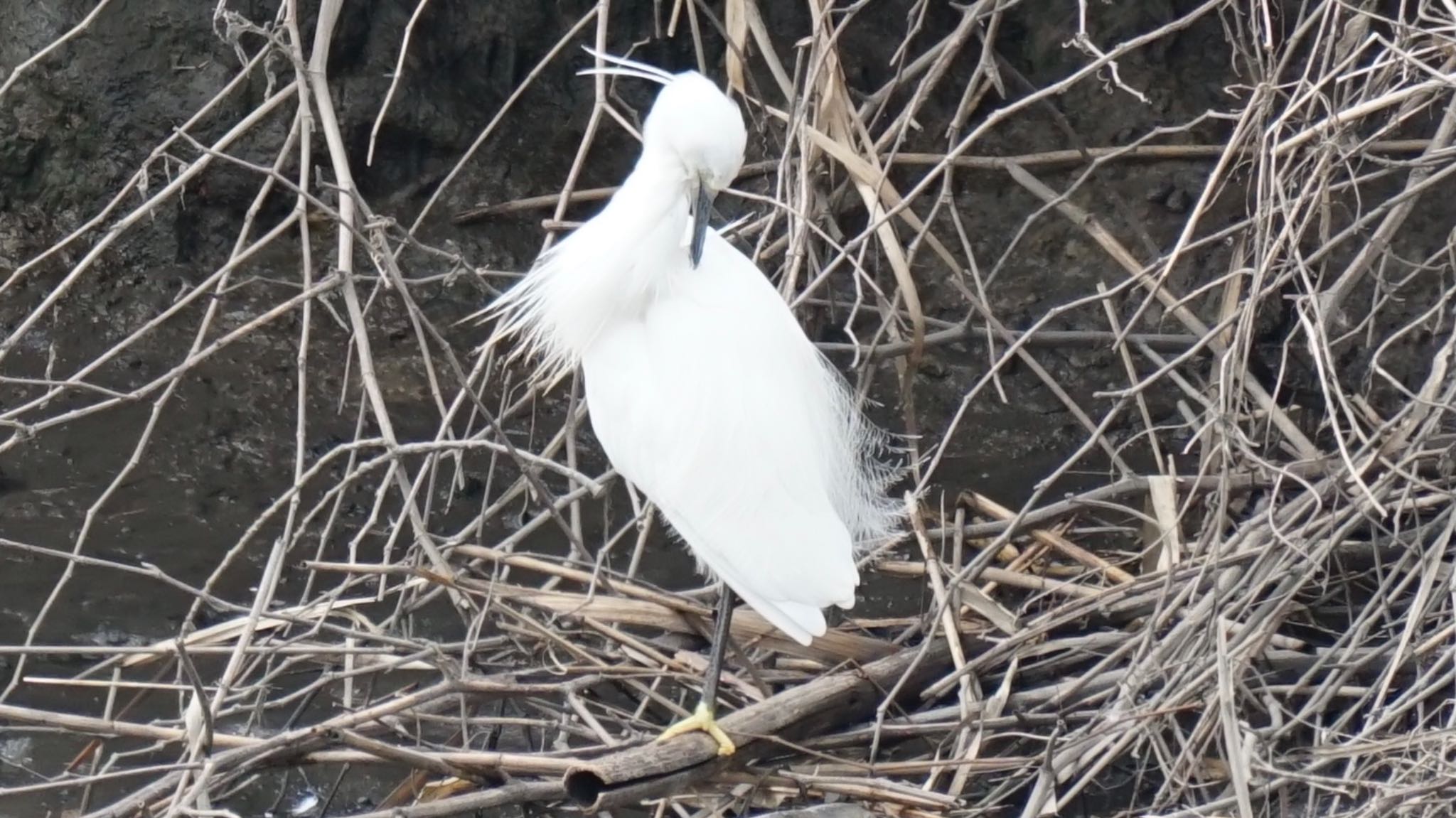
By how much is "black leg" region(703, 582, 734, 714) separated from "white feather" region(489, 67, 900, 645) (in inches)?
2.0

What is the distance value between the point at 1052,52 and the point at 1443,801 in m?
2.48

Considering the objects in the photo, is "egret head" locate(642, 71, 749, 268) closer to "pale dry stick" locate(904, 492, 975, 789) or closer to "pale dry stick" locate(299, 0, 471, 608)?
"pale dry stick" locate(299, 0, 471, 608)

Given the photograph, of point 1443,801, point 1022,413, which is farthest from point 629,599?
point 1022,413

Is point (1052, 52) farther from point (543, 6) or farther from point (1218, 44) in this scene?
point (543, 6)

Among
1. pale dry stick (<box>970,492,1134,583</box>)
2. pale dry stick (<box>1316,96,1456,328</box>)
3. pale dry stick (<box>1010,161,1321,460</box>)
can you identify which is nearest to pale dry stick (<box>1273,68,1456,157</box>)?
pale dry stick (<box>1316,96,1456,328</box>)

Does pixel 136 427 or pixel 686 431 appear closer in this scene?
pixel 686 431

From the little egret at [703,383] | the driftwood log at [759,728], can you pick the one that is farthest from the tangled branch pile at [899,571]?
the little egret at [703,383]

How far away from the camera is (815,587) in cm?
194

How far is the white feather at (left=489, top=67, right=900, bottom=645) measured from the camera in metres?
1.98

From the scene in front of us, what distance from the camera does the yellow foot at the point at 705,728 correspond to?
6.06ft

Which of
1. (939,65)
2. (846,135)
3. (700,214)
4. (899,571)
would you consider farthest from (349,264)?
(899,571)

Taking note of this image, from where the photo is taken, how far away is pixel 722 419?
205 cm

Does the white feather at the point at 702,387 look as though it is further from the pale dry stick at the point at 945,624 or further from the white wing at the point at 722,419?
the pale dry stick at the point at 945,624

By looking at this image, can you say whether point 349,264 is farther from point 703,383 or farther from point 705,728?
point 705,728
